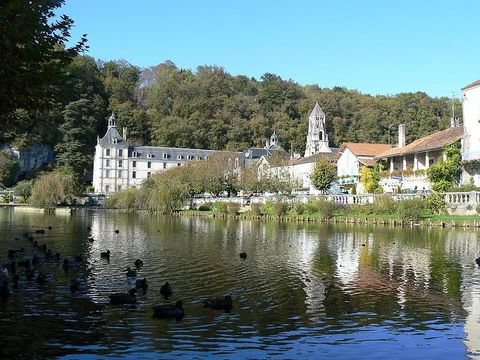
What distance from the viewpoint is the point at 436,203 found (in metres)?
54.2

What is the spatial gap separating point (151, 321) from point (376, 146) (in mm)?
77548

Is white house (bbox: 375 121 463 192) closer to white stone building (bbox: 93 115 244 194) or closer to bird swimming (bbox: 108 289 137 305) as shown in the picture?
bird swimming (bbox: 108 289 137 305)

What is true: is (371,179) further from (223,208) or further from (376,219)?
(223,208)

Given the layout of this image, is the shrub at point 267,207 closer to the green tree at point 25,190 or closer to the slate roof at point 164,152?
the green tree at point 25,190

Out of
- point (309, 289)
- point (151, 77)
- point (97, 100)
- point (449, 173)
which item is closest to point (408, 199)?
point (449, 173)

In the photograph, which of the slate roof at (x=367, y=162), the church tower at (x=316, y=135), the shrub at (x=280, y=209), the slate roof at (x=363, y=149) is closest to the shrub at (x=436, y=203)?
the shrub at (x=280, y=209)

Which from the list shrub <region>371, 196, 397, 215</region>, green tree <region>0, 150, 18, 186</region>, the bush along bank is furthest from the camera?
green tree <region>0, 150, 18, 186</region>

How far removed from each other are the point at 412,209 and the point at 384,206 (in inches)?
184

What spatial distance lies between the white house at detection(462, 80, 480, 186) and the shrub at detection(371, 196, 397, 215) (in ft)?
32.5

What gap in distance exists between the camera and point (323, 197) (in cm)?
6575

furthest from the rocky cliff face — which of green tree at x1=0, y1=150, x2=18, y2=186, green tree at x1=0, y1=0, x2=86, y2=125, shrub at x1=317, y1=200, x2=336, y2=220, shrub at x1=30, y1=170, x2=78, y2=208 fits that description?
green tree at x1=0, y1=0, x2=86, y2=125

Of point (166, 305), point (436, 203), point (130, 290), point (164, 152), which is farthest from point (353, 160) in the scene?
point (166, 305)

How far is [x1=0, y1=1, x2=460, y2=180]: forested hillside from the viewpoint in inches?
5251

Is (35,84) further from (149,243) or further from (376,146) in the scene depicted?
(376,146)
